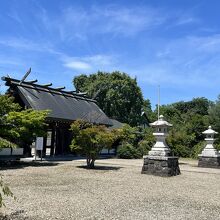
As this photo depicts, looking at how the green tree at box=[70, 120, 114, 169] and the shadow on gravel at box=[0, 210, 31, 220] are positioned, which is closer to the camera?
the shadow on gravel at box=[0, 210, 31, 220]

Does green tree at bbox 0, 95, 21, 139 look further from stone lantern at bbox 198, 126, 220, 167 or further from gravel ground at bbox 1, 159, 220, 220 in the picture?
stone lantern at bbox 198, 126, 220, 167

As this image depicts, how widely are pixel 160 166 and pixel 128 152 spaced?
42.0 ft

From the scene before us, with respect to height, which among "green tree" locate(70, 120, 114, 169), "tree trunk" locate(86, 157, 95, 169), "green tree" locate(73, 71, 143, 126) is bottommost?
"tree trunk" locate(86, 157, 95, 169)

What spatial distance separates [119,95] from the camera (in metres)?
43.2

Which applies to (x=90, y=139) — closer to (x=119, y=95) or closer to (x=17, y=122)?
(x=17, y=122)

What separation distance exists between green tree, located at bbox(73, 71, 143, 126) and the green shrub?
1546 centimetres

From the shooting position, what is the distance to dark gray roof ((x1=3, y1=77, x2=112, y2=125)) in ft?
76.4

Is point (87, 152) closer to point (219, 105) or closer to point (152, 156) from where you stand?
point (152, 156)

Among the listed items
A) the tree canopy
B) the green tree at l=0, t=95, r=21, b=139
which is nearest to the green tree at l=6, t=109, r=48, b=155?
the tree canopy

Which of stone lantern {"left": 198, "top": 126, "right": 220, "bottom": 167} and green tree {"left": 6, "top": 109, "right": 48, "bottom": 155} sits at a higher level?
green tree {"left": 6, "top": 109, "right": 48, "bottom": 155}

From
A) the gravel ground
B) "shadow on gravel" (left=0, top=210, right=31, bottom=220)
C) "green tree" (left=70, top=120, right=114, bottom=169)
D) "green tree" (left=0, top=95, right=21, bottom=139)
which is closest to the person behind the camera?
"shadow on gravel" (left=0, top=210, right=31, bottom=220)

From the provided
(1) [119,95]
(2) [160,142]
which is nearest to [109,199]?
(2) [160,142]

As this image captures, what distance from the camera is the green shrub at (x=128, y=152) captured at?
2788cm

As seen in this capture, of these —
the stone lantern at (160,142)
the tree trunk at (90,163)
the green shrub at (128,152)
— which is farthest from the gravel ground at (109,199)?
the green shrub at (128,152)
